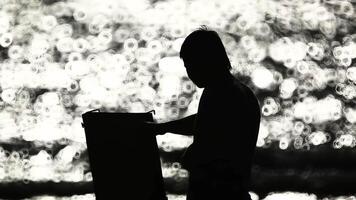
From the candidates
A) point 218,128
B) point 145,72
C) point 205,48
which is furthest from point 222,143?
point 145,72

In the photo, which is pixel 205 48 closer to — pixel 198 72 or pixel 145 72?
pixel 198 72

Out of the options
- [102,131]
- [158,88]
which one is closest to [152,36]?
[158,88]

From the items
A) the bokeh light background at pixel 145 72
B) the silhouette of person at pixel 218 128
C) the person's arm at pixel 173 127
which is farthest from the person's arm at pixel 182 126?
the bokeh light background at pixel 145 72

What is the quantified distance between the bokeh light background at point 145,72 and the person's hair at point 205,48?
190 cm

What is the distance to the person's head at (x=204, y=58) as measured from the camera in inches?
59.7

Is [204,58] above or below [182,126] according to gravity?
above

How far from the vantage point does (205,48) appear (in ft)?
4.99

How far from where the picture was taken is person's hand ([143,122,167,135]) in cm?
170

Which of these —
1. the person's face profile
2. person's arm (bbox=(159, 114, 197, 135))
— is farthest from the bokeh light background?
the person's face profile

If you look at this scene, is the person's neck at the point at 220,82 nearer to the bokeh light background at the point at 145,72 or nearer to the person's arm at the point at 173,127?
the person's arm at the point at 173,127

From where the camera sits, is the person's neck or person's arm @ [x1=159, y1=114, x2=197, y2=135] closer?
the person's neck

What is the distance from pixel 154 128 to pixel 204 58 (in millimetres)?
319

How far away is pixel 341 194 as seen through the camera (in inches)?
138

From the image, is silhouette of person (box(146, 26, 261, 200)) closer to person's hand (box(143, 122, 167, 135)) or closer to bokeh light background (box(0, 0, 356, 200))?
person's hand (box(143, 122, 167, 135))
